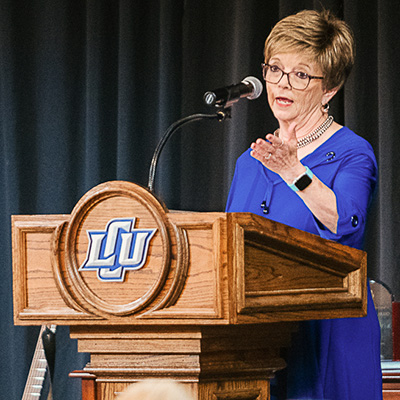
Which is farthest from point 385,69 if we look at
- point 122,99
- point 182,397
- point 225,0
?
point 182,397

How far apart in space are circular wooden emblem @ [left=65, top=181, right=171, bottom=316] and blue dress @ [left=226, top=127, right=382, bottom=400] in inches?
14.8

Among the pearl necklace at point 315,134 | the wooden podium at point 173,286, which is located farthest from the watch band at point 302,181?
the pearl necklace at point 315,134

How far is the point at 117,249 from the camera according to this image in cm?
112

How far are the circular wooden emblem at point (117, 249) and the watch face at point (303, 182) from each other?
0.89 ft

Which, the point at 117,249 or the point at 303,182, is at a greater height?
the point at 303,182

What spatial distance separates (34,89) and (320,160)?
7.10 feet

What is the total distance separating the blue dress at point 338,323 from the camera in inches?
55.2

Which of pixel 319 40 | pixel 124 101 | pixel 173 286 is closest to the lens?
pixel 173 286

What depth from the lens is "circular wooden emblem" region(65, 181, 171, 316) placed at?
1.12m

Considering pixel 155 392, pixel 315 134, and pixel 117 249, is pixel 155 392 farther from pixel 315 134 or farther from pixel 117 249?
pixel 315 134

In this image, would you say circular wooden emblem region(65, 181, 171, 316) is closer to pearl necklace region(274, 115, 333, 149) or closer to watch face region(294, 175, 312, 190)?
watch face region(294, 175, 312, 190)

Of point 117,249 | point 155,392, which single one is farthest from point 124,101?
point 155,392

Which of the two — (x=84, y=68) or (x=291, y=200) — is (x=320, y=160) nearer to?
(x=291, y=200)

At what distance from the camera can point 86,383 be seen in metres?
2.31
